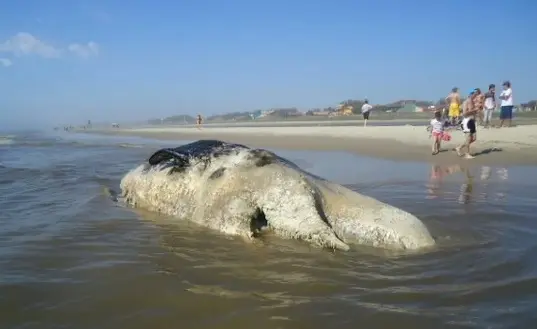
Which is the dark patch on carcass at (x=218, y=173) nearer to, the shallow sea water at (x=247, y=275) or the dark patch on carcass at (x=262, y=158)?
the dark patch on carcass at (x=262, y=158)

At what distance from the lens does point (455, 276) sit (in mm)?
3609

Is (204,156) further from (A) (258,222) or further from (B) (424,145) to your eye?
(B) (424,145)

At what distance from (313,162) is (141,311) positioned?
10322 millimetres

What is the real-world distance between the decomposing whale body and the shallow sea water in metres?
0.21

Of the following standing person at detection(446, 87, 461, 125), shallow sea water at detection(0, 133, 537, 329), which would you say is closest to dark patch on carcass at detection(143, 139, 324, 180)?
shallow sea water at detection(0, 133, 537, 329)

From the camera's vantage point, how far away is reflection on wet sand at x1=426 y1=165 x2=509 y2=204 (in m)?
7.08

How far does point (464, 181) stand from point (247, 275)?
255 inches

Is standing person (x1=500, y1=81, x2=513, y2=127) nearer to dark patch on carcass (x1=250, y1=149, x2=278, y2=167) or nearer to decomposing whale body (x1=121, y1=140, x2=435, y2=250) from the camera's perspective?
decomposing whale body (x1=121, y1=140, x2=435, y2=250)

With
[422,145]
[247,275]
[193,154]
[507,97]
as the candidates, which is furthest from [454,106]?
[247,275]

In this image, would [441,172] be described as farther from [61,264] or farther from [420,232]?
[61,264]

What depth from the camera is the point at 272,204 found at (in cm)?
479

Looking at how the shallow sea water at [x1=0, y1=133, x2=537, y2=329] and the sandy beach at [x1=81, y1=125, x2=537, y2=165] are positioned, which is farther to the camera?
the sandy beach at [x1=81, y1=125, x2=537, y2=165]

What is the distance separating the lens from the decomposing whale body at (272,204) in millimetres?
4453

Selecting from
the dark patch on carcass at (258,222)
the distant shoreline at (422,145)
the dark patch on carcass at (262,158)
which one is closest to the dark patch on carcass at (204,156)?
the dark patch on carcass at (262,158)
